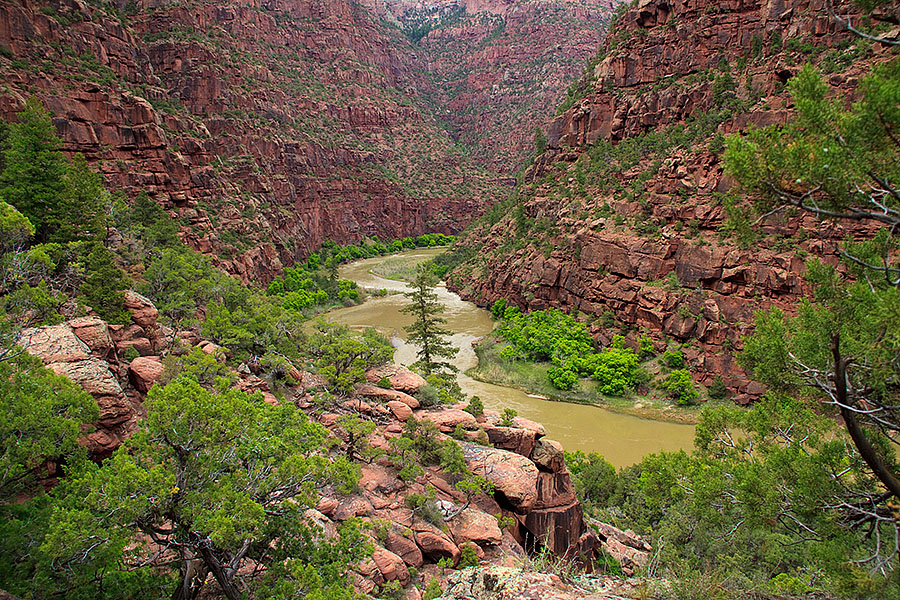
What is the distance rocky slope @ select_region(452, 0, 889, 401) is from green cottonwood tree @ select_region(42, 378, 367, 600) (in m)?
21.6

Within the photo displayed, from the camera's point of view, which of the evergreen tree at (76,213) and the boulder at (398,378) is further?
the boulder at (398,378)

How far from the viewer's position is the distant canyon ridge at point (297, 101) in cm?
3609

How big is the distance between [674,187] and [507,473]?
26.2 meters

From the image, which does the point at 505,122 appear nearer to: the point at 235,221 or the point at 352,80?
the point at 352,80

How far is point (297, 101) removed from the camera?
83062 mm

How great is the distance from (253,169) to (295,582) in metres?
58.3

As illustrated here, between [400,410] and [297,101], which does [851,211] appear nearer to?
[400,410]

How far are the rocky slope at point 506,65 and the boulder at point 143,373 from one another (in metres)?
97.0

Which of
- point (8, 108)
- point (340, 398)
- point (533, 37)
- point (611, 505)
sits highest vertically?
point (533, 37)

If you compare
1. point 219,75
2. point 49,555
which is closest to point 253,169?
point 219,75

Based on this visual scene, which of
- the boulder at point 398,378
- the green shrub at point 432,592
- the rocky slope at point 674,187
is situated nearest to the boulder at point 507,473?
the boulder at point 398,378

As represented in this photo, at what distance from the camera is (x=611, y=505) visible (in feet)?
55.8

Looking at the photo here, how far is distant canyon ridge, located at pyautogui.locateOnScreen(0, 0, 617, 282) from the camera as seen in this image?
36094 mm

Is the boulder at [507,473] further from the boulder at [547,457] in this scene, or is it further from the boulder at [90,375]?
the boulder at [90,375]
